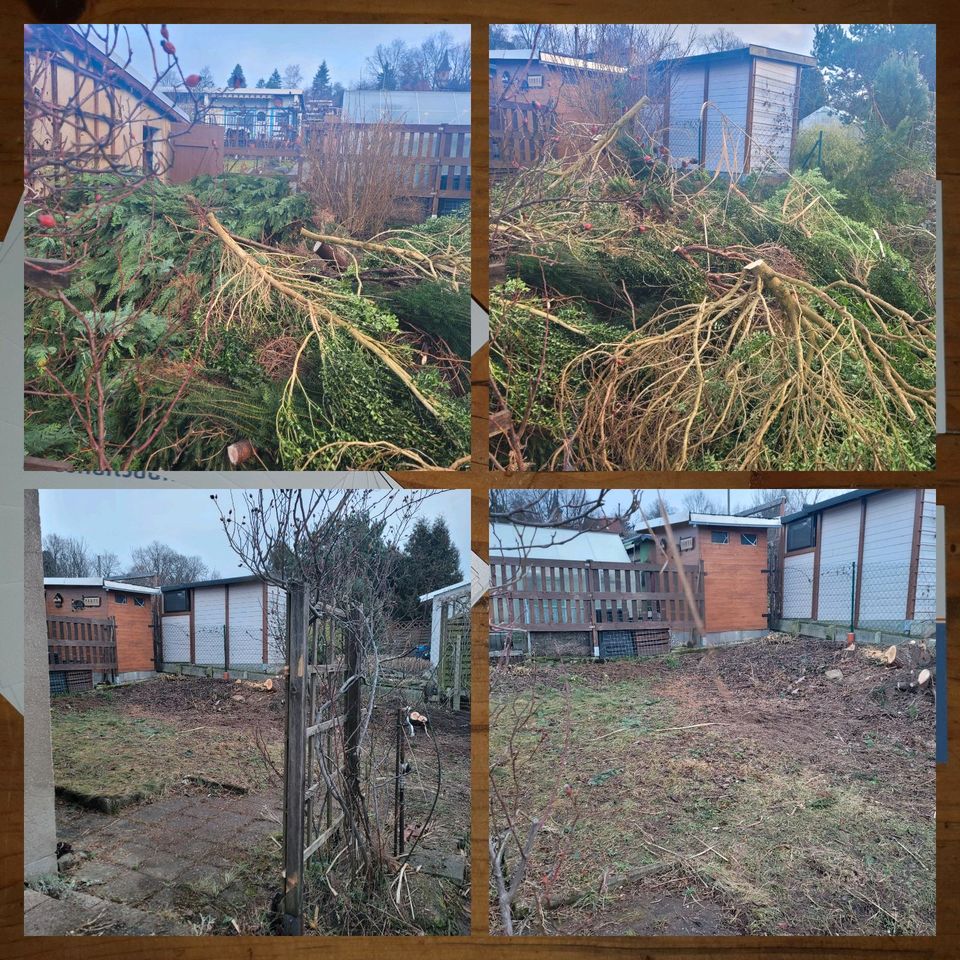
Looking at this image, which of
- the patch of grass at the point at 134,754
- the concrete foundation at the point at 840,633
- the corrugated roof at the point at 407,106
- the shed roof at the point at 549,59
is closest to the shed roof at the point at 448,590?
the patch of grass at the point at 134,754

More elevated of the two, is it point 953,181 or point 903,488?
point 953,181

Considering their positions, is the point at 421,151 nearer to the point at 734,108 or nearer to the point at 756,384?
the point at 734,108

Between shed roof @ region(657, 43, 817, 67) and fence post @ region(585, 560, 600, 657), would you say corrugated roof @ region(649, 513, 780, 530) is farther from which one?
shed roof @ region(657, 43, 817, 67)

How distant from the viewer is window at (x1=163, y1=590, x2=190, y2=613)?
8.48 feet

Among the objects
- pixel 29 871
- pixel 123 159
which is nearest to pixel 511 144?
pixel 123 159

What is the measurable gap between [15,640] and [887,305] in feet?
9.40

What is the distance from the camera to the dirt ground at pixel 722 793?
2.47 meters

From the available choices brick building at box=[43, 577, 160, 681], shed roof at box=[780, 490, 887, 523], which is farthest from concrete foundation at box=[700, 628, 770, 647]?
brick building at box=[43, 577, 160, 681]

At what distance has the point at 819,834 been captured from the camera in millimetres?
2486

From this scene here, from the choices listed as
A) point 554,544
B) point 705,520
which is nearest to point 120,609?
point 554,544

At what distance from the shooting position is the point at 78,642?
8.45 ft

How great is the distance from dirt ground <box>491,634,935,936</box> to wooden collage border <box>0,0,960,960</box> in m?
0.07

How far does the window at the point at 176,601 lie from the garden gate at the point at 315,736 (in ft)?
1.08

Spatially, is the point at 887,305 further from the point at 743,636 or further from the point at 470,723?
the point at 470,723
